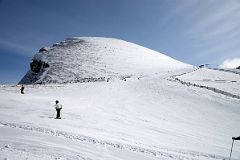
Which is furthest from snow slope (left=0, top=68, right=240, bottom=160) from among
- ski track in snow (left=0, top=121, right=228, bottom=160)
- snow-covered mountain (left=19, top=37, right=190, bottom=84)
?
snow-covered mountain (left=19, top=37, right=190, bottom=84)

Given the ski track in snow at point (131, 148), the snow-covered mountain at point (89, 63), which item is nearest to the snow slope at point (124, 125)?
the ski track in snow at point (131, 148)

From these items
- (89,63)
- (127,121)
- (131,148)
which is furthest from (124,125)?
(89,63)

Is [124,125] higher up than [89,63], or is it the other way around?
[89,63]

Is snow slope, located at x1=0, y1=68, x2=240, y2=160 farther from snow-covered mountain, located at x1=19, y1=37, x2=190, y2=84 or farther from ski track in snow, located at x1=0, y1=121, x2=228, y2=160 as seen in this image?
snow-covered mountain, located at x1=19, y1=37, x2=190, y2=84

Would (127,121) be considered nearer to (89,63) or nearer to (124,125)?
(124,125)

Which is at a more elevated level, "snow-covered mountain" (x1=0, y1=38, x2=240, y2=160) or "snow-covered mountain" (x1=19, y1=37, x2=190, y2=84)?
"snow-covered mountain" (x1=19, y1=37, x2=190, y2=84)

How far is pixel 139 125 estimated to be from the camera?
21.5 meters

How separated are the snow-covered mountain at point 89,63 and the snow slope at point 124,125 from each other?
766 inches

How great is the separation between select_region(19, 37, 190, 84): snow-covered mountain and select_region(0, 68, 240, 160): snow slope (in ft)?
63.8

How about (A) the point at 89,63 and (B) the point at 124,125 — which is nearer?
(B) the point at 124,125

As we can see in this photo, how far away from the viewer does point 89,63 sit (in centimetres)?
7300

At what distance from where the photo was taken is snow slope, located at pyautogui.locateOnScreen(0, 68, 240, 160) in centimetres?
1329

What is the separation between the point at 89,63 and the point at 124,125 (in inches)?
2108

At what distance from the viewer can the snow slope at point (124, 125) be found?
43.6 feet
